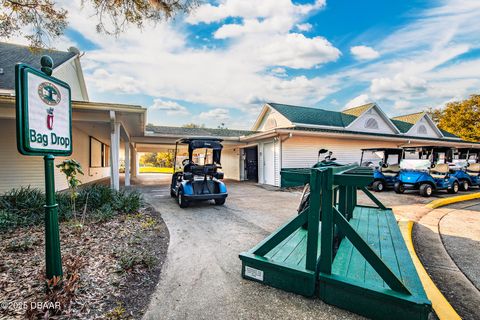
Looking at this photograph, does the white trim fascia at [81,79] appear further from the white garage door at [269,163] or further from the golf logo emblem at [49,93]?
the golf logo emblem at [49,93]

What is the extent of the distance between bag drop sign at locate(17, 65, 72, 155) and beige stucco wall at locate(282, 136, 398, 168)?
995 cm

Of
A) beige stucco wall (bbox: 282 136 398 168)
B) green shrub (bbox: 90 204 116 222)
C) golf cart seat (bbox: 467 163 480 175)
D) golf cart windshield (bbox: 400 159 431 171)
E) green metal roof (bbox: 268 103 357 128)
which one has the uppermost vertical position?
green metal roof (bbox: 268 103 357 128)

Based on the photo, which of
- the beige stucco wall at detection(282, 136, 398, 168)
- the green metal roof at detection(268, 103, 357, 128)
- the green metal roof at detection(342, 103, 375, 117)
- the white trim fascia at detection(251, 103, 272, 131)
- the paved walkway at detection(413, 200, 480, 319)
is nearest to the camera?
the paved walkway at detection(413, 200, 480, 319)

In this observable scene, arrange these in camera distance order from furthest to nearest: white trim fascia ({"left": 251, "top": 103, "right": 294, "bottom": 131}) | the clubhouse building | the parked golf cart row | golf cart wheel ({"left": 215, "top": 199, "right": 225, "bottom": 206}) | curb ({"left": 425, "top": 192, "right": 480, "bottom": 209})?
white trim fascia ({"left": 251, "top": 103, "right": 294, "bottom": 131})
the parked golf cart row
the clubhouse building
golf cart wheel ({"left": 215, "top": 199, "right": 225, "bottom": 206})
curb ({"left": 425, "top": 192, "right": 480, "bottom": 209})

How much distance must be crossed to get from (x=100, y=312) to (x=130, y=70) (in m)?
8.30

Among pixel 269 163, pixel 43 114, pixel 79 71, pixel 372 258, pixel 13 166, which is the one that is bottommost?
pixel 372 258

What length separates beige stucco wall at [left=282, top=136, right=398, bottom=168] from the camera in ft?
38.1

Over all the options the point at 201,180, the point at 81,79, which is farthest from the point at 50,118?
the point at 81,79

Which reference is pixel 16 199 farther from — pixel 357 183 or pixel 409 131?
pixel 409 131

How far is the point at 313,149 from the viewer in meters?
12.4

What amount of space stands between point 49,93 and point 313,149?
11827 mm

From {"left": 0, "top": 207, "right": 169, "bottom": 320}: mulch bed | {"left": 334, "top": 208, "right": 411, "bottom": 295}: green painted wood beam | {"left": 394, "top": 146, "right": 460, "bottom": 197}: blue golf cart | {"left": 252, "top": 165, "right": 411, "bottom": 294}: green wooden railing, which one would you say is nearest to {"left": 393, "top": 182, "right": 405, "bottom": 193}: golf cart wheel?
{"left": 394, "top": 146, "right": 460, "bottom": 197}: blue golf cart

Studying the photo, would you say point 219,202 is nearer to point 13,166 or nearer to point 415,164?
point 13,166

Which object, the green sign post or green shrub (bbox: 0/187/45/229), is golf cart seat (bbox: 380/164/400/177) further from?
green shrub (bbox: 0/187/45/229)
